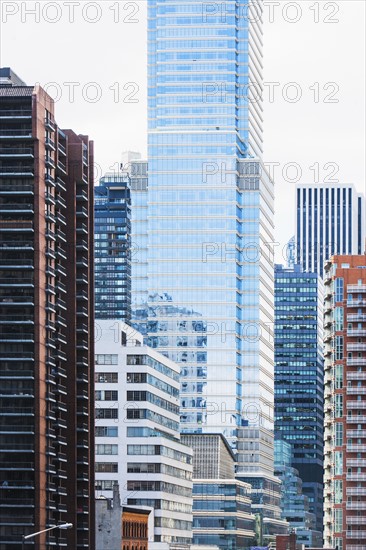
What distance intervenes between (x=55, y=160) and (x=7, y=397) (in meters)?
30.2

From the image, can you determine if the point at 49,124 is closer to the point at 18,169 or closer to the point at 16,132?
the point at 16,132

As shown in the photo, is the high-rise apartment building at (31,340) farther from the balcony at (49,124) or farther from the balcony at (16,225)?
the balcony at (16,225)

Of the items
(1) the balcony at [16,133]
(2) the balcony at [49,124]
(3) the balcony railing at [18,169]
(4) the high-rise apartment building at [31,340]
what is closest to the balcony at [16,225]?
(4) the high-rise apartment building at [31,340]

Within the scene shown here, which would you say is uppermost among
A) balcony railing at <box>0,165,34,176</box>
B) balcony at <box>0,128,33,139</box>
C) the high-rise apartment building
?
balcony at <box>0,128,33,139</box>

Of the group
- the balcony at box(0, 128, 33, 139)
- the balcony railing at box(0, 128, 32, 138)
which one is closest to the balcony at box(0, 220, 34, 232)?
the balcony at box(0, 128, 33, 139)

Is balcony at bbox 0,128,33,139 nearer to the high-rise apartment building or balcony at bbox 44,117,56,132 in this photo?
the high-rise apartment building

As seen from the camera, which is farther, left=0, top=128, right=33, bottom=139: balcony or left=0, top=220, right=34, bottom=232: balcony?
left=0, top=128, right=33, bottom=139: balcony

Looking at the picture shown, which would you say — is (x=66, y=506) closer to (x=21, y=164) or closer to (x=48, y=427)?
(x=48, y=427)

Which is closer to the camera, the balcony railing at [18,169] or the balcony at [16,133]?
the balcony at [16,133]

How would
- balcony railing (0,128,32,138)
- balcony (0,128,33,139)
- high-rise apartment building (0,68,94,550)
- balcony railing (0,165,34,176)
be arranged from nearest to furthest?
high-rise apartment building (0,68,94,550) < balcony (0,128,33,139) < balcony railing (0,128,32,138) < balcony railing (0,165,34,176)

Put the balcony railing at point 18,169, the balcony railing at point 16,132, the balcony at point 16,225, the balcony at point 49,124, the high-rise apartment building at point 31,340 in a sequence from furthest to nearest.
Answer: the balcony at point 49,124
the balcony railing at point 18,169
the balcony railing at point 16,132
the balcony at point 16,225
the high-rise apartment building at point 31,340

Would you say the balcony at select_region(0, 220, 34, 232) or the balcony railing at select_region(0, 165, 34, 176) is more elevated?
the balcony railing at select_region(0, 165, 34, 176)

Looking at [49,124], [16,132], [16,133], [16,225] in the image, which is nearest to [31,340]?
[16,225]

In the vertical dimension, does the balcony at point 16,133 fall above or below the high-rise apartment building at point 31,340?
above
